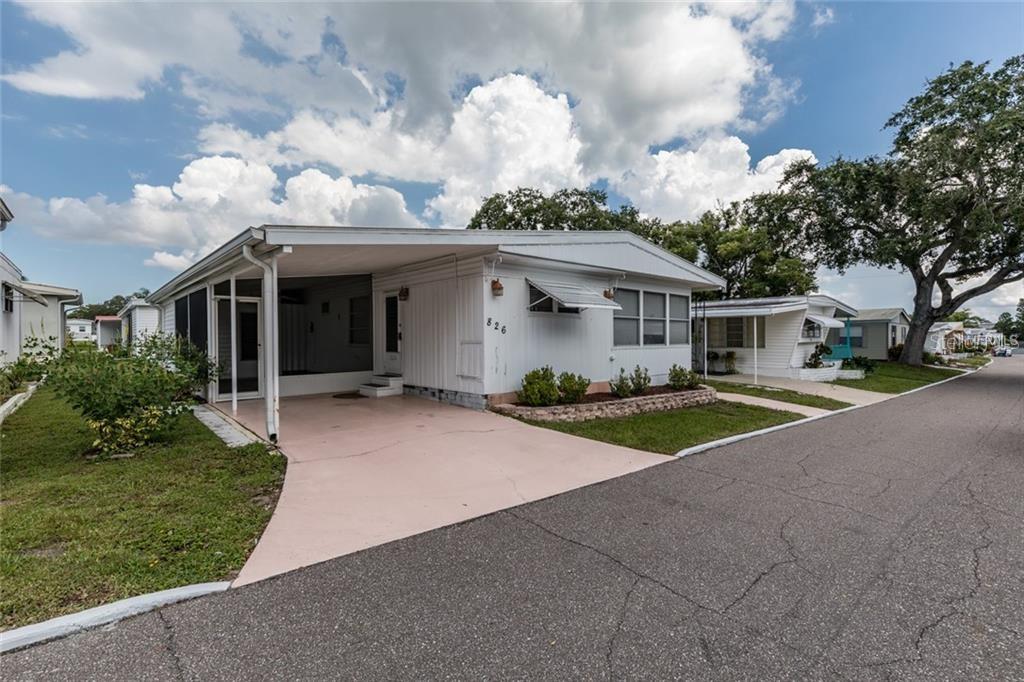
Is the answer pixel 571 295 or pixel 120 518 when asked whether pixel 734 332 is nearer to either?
pixel 571 295

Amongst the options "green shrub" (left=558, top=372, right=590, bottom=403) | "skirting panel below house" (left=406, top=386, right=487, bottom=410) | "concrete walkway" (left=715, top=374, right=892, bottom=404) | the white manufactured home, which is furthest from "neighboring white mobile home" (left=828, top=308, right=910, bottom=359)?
"skirting panel below house" (left=406, top=386, right=487, bottom=410)

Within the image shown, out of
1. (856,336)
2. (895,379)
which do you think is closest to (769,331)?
(895,379)

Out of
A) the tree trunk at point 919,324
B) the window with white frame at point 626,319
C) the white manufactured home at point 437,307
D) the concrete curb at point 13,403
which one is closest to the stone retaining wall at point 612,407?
the white manufactured home at point 437,307

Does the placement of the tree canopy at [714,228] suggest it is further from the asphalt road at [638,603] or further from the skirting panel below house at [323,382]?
the asphalt road at [638,603]

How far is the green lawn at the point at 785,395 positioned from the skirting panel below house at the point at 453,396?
751 cm

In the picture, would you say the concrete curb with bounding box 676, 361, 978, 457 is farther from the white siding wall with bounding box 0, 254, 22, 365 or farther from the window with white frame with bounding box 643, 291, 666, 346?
the white siding wall with bounding box 0, 254, 22, 365

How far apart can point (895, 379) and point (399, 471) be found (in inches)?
767

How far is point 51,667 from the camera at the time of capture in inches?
81.4

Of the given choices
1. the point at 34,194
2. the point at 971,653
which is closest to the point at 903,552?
the point at 971,653

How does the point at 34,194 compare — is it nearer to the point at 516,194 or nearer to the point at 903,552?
the point at 903,552

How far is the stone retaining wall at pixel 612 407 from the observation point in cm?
795

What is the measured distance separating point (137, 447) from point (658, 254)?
34.1ft

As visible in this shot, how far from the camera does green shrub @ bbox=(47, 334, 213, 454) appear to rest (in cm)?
539

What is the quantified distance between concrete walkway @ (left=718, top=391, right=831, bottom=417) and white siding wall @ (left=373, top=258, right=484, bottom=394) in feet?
21.0
